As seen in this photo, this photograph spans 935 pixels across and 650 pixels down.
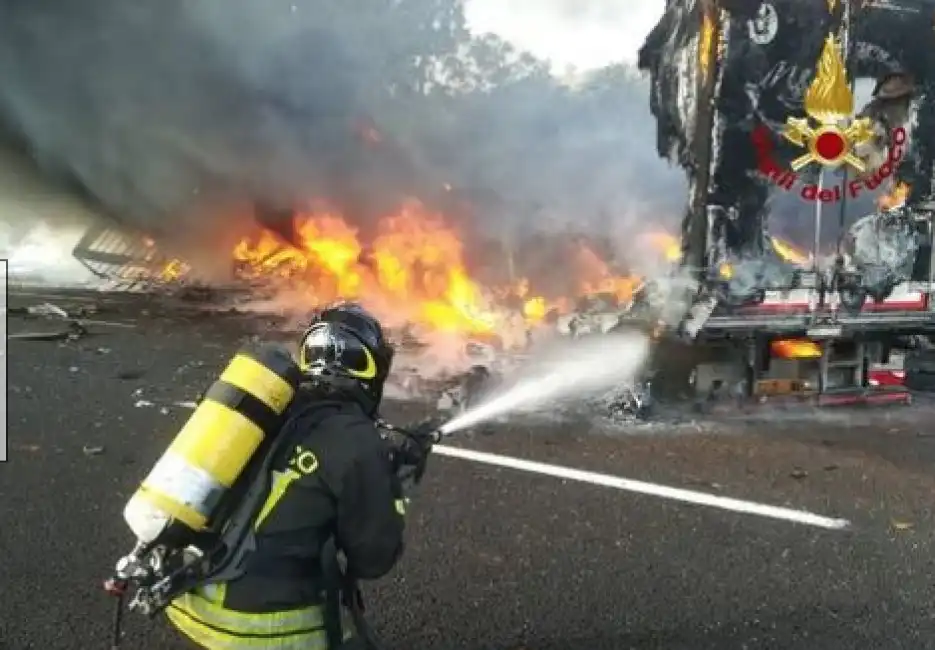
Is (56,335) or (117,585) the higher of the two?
(56,335)

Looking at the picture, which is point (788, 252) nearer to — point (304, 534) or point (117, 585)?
point (304, 534)

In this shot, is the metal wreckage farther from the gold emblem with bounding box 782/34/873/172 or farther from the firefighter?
the firefighter

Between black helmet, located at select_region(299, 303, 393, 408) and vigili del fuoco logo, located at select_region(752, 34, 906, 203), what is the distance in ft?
15.1

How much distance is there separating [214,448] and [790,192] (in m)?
5.25

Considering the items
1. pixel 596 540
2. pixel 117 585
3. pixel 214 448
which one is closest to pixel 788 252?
pixel 596 540

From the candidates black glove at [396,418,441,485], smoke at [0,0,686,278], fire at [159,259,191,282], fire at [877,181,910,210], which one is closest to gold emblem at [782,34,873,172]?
fire at [877,181,910,210]

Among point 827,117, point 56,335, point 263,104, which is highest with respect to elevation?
point 263,104

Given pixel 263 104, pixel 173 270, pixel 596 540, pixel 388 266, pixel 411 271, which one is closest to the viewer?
pixel 596 540

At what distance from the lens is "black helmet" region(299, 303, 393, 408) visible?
7.73 ft

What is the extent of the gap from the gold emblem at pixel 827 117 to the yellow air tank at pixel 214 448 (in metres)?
5.11

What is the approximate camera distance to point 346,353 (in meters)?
2.37

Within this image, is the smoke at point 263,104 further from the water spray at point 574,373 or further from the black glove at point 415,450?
the black glove at point 415,450

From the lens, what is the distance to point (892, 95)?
6543mm

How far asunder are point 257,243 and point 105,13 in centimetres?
391
